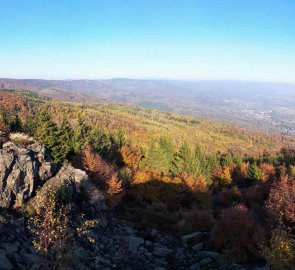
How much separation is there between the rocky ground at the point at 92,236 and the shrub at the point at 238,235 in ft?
4.82

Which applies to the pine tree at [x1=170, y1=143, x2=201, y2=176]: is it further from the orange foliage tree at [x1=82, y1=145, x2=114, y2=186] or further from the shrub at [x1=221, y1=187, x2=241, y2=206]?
the orange foliage tree at [x1=82, y1=145, x2=114, y2=186]

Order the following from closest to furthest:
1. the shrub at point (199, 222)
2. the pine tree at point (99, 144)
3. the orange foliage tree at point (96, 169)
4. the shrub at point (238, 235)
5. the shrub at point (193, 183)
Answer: the shrub at point (238, 235)
the shrub at point (199, 222)
the orange foliage tree at point (96, 169)
the shrub at point (193, 183)
the pine tree at point (99, 144)

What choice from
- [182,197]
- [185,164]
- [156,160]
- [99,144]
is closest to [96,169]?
[182,197]

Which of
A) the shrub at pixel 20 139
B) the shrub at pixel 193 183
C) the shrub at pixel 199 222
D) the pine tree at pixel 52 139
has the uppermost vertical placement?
the shrub at pixel 20 139

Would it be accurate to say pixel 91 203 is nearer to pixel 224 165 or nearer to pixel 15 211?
pixel 15 211

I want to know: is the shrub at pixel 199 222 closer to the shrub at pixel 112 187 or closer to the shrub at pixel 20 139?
the shrub at pixel 112 187

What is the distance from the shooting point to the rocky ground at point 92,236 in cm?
2245

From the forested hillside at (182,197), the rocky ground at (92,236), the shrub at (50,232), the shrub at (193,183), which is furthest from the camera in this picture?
the shrub at (193,183)

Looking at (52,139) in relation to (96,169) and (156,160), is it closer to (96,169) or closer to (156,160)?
(96,169)

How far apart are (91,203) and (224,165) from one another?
84193 millimetres

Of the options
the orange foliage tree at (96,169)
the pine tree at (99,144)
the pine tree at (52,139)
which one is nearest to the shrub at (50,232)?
the orange foliage tree at (96,169)

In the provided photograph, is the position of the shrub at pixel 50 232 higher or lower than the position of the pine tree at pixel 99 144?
higher

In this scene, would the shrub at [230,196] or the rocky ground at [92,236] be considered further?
the shrub at [230,196]

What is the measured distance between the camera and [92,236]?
96.7ft
